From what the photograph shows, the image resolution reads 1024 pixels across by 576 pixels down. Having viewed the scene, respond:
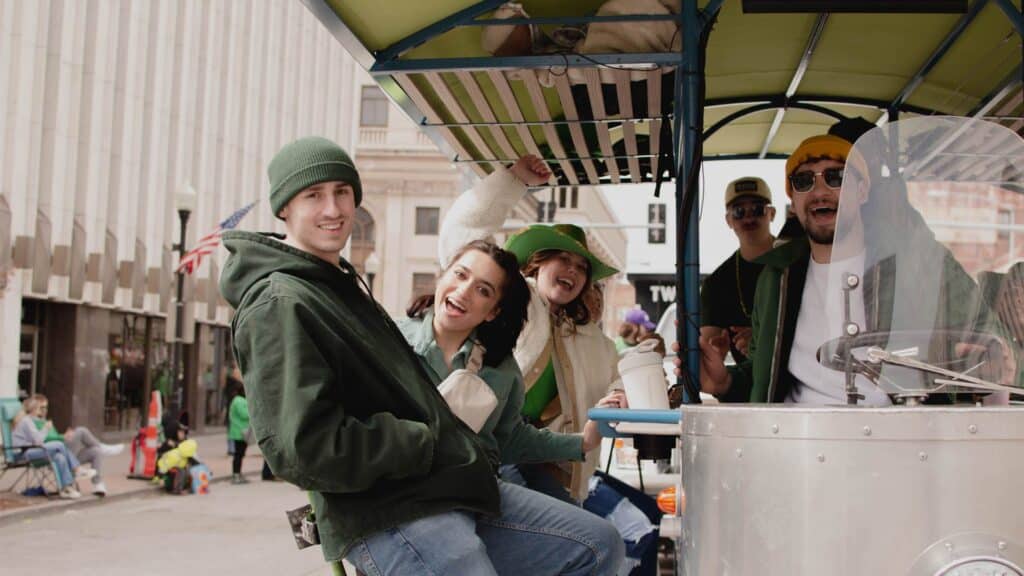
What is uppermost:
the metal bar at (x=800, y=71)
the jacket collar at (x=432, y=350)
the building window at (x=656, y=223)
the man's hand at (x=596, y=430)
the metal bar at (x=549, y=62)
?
the building window at (x=656, y=223)

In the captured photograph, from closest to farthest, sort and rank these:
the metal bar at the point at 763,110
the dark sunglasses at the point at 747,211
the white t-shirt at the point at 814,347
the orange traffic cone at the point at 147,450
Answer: the white t-shirt at the point at 814,347 → the metal bar at the point at 763,110 → the dark sunglasses at the point at 747,211 → the orange traffic cone at the point at 147,450

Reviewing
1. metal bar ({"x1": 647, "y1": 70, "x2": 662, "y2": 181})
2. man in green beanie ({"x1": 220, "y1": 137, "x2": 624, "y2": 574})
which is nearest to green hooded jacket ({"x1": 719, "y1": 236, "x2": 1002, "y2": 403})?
metal bar ({"x1": 647, "y1": 70, "x2": 662, "y2": 181})

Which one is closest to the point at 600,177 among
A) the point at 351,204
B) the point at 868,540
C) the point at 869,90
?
the point at 869,90

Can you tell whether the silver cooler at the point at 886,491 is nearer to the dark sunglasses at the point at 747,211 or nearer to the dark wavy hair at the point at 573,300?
the dark wavy hair at the point at 573,300

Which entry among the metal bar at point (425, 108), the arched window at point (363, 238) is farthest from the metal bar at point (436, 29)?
the arched window at point (363, 238)

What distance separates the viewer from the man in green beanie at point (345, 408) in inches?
105

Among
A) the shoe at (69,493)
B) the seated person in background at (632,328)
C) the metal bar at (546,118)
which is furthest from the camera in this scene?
the shoe at (69,493)

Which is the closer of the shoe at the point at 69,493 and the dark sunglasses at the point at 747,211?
the dark sunglasses at the point at 747,211

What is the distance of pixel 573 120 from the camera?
4.81 metres

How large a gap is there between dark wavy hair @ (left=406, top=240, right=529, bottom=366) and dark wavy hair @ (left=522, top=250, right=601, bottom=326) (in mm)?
1199

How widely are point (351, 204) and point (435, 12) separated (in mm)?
1697

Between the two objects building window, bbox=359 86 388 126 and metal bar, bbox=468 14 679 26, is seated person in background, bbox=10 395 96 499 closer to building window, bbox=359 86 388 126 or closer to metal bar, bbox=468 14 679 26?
metal bar, bbox=468 14 679 26

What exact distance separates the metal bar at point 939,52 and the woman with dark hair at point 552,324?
1783mm

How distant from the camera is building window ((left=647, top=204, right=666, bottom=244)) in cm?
2695
